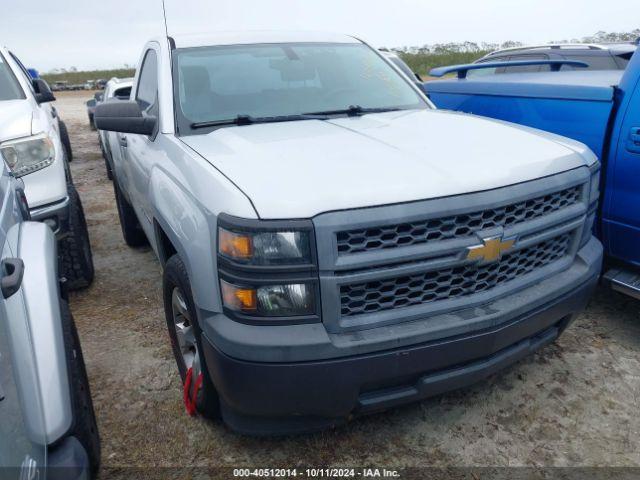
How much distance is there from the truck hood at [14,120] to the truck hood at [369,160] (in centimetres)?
166

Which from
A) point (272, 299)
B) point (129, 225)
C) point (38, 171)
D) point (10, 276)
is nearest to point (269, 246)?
point (272, 299)

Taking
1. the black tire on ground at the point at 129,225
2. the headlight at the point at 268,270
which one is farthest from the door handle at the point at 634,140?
the black tire on ground at the point at 129,225

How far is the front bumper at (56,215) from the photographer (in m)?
3.51

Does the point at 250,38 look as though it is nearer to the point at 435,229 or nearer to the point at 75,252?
the point at 75,252

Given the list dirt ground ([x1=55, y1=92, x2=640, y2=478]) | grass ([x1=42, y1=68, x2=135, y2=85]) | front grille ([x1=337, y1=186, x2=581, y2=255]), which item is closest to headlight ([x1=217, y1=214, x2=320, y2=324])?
front grille ([x1=337, y1=186, x2=581, y2=255])

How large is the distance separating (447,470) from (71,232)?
9.57 ft

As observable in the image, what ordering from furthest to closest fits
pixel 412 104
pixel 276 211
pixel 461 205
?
pixel 412 104
pixel 461 205
pixel 276 211

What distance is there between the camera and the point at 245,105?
3035 millimetres

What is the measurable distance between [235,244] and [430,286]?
0.79 meters

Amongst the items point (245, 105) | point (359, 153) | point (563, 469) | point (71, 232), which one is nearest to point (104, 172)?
point (71, 232)

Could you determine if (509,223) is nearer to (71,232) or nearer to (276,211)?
(276,211)

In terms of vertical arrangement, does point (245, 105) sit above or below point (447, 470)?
above

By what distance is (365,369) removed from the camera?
195 cm

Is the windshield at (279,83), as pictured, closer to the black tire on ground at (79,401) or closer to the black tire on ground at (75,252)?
the black tire on ground at (79,401)
